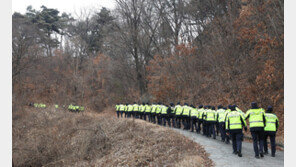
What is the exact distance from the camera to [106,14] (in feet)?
166

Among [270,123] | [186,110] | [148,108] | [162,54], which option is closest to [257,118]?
[270,123]

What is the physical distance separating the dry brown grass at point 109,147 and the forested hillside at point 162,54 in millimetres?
8161

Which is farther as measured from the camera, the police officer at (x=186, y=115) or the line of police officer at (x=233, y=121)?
the police officer at (x=186, y=115)

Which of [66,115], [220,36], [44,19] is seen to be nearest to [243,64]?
[220,36]

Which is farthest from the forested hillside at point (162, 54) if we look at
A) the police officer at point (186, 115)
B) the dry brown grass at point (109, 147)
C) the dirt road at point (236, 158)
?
the dry brown grass at point (109, 147)

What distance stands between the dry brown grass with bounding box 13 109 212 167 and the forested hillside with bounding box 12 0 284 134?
816cm

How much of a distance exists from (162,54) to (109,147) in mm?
22133

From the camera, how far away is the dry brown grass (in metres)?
11.7

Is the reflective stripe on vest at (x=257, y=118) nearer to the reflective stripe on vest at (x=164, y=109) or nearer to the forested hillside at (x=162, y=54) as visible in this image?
the forested hillside at (x=162, y=54)

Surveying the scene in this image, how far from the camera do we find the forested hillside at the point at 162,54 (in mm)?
20469

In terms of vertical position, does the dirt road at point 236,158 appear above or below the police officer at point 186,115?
below

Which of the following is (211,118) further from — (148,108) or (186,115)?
(148,108)

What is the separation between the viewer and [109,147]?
16125 mm

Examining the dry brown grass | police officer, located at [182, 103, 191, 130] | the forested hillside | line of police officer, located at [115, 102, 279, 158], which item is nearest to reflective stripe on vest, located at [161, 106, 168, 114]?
A: line of police officer, located at [115, 102, 279, 158]
